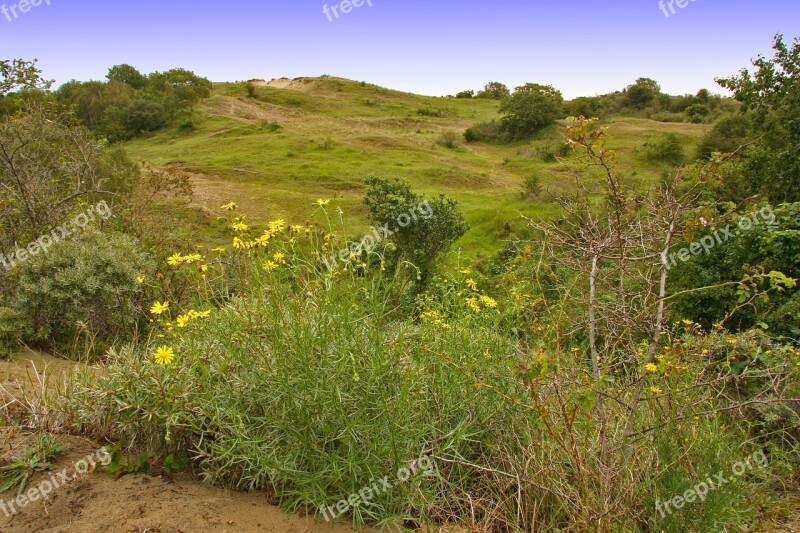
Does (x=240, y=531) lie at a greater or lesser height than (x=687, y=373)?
lesser

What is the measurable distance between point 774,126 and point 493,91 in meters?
45.8

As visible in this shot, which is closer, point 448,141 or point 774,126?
point 774,126

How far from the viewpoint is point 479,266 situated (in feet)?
45.0

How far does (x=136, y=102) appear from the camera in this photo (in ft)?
112

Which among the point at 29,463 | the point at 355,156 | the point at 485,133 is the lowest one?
the point at 29,463

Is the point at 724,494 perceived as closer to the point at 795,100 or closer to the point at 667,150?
the point at 795,100

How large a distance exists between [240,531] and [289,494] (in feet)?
0.85

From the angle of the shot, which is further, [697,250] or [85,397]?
[697,250]

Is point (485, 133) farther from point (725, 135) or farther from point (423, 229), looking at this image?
point (423, 229)

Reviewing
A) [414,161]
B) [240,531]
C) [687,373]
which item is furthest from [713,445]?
[414,161]

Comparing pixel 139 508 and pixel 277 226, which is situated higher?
pixel 277 226

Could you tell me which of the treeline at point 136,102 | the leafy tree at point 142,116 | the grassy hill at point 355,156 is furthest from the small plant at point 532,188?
the leafy tree at point 142,116

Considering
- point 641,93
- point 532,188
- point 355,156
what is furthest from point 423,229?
point 641,93

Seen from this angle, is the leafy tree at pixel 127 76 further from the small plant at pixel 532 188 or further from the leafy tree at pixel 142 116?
the small plant at pixel 532 188
